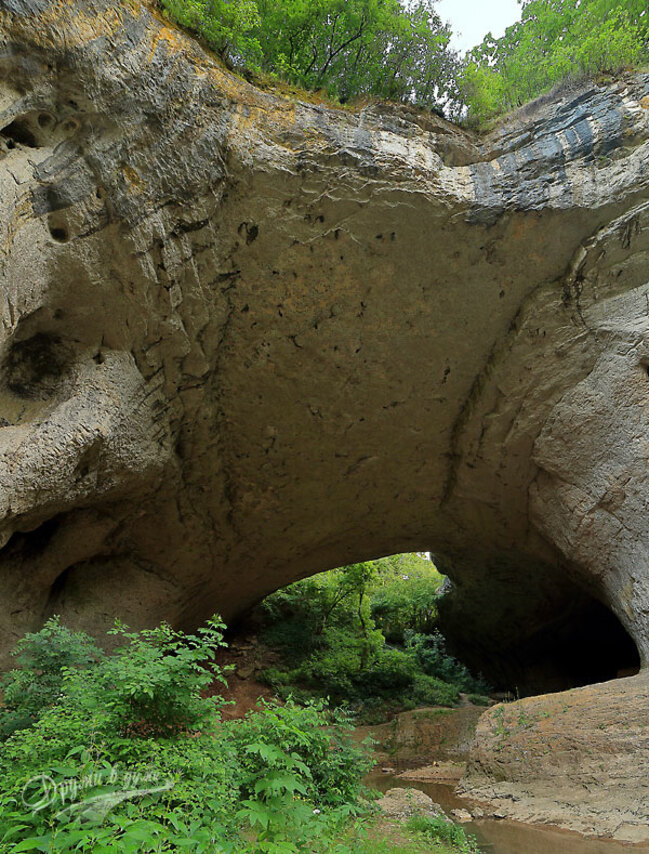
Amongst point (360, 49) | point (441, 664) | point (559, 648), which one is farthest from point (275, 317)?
point (441, 664)

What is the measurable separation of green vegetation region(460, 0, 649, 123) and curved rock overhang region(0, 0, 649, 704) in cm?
74

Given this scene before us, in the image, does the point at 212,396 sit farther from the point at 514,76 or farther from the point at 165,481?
the point at 514,76

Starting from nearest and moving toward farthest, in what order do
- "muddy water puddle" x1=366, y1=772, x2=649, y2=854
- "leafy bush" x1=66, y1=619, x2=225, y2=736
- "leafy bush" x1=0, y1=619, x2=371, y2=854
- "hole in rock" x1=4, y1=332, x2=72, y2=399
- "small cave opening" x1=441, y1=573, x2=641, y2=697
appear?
"leafy bush" x1=0, y1=619, x2=371, y2=854, "leafy bush" x1=66, y1=619, x2=225, y2=736, "muddy water puddle" x1=366, y1=772, x2=649, y2=854, "hole in rock" x1=4, y1=332, x2=72, y2=399, "small cave opening" x1=441, y1=573, x2=641, y2=697

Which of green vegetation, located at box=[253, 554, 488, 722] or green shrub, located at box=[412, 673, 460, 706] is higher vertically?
green vegetation, located at box=[253, 554, 488, 722]

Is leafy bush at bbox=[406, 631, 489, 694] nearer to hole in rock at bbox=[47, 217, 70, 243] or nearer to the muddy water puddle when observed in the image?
the muddy water puddle

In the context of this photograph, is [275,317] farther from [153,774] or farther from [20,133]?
[153,774]

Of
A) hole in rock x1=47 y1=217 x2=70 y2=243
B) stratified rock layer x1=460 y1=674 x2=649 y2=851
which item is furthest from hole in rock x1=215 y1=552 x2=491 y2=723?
hole in rock x1=47 y1=217 x2=70 y2=243

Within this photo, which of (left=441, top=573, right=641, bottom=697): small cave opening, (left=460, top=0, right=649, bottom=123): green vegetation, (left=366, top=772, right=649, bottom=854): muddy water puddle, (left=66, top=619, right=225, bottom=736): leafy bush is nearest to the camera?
(left=66, top=619, right=225, bottom=736): leafy bush

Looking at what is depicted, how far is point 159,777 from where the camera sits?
2613mm

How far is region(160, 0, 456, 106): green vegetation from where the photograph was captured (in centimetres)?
755

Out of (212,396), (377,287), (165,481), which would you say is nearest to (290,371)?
(212,396)

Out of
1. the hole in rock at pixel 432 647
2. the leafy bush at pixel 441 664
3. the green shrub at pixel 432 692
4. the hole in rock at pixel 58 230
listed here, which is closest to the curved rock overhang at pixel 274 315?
the hole in rock at pixel 58 230

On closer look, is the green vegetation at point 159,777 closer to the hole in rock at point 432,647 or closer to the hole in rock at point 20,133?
the hole in rock at point 20,133

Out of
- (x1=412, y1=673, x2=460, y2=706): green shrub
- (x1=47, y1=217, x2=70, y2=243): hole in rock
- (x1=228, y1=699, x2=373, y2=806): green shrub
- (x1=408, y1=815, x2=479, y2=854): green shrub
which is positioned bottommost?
(x1=408, y1=815, x2=479, y2=854): green shrub
